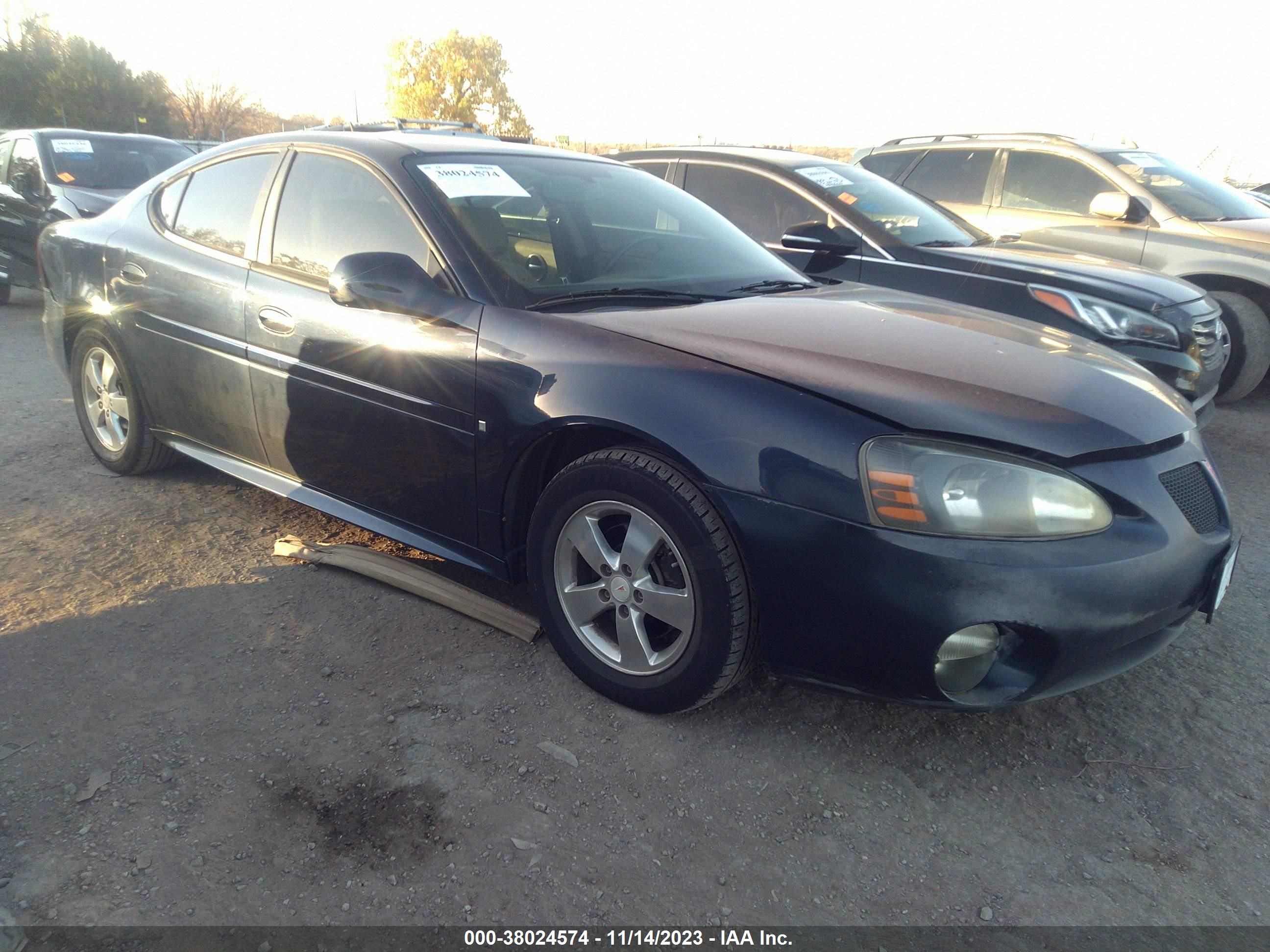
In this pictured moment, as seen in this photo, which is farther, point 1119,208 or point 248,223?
point 1119,208

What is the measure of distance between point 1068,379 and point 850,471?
798 mm

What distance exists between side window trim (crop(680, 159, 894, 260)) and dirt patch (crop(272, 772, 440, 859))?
378 cm

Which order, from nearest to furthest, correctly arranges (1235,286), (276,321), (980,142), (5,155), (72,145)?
(276,321)
(1235,286)
(980,142)
(72,145)
(5,155)

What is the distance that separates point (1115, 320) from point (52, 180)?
9.14m

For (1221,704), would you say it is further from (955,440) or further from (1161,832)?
(955,440)

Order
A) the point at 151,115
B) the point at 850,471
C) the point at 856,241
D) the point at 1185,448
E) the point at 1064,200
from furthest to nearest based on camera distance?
the point at 151,115
the point at 1064,200
the point at 856,241
the point at 1185,448
the point at 850,471

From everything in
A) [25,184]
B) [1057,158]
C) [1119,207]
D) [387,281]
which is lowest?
[25,184]

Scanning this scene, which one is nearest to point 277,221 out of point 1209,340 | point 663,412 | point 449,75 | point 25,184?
point 663,412

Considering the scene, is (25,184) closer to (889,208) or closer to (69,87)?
(889,208)

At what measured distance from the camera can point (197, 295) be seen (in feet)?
11.6

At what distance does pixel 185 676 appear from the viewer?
2748 mm

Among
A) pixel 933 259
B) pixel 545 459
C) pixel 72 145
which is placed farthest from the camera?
pixel 72 145

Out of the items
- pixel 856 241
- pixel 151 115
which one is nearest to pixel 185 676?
pixel 856 241

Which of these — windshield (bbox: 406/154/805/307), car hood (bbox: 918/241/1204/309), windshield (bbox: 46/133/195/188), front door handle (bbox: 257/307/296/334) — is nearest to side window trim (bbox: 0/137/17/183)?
windshield (bbox: 46/133/195/188)
